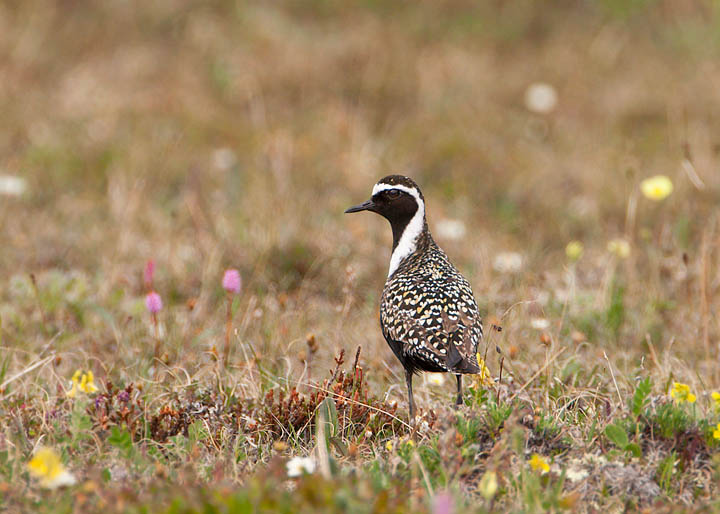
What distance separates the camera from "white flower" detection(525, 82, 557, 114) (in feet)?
31.0

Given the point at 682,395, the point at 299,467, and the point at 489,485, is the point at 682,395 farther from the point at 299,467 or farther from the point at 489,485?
the point at 299,467

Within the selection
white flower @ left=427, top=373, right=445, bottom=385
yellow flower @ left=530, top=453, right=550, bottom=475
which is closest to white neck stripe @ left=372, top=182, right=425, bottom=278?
white flower @ left=427, top=373, right=445, bottom=385

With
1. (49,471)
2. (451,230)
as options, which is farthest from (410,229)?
(49,471)

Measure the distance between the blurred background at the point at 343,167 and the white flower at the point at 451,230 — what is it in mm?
19

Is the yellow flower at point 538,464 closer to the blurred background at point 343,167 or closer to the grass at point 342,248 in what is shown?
the grass at point 342,248

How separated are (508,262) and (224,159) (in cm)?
313

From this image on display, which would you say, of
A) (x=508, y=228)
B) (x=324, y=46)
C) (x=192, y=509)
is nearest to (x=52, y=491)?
(x=192, y=509)

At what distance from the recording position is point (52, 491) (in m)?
3.04

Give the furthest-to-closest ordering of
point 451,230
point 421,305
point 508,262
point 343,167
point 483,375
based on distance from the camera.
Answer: point 343,167 → point 451,230 → point 508,262 → point 421,305 → point 483,375

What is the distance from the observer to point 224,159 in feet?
27.2

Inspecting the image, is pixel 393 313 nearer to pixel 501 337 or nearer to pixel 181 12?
pixel 501 337

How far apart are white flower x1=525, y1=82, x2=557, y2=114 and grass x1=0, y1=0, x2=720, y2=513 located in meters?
0.11

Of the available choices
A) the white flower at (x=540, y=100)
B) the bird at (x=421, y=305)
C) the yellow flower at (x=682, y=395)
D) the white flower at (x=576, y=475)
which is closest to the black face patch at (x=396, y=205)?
the bird at (x=421, y=305)

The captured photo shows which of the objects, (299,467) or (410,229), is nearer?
(299,467)
